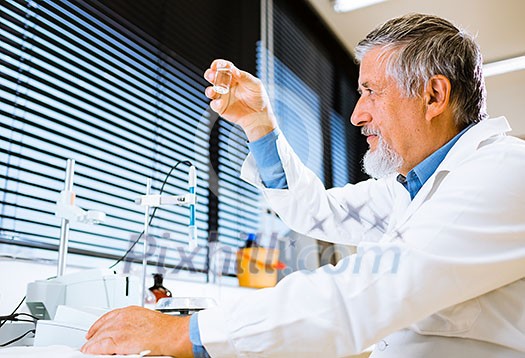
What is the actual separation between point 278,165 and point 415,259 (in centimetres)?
85

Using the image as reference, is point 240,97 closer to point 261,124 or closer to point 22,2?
point 261,124

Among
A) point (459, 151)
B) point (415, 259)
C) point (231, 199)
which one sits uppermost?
point (231, 199)

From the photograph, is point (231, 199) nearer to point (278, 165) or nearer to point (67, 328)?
point (278, 165)

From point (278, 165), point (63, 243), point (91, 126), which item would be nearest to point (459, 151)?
point (278, 165)

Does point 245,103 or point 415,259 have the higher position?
point 245,103

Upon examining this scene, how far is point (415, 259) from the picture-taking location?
861 mm

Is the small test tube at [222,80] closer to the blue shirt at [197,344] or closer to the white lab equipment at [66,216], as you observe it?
the white lab equipment at [66,216]

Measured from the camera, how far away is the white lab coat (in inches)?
32.1

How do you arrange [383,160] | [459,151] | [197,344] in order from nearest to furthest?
1. [197,344]
2. [459,151]
3. [383,160]

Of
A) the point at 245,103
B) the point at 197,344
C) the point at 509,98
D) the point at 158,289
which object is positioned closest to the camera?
the point at 197,344

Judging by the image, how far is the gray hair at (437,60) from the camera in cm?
139

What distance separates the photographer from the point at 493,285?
96 centimetres

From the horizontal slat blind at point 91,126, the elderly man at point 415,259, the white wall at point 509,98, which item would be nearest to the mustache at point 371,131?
the elderly man at point 415,259

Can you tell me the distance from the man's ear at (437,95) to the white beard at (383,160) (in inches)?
5.3
